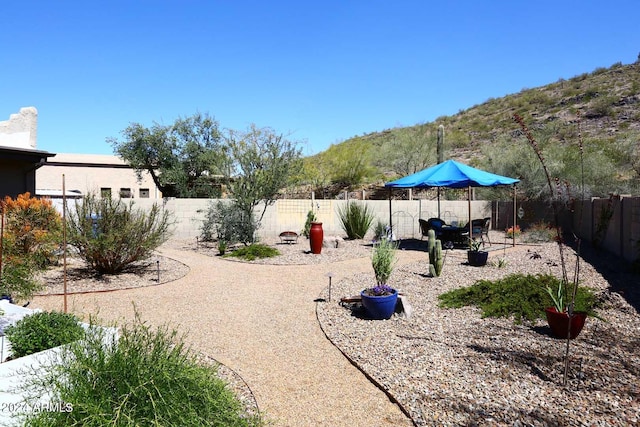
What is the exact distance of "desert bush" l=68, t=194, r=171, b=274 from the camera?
28.1 ft

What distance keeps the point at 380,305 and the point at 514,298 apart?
2.11 meters

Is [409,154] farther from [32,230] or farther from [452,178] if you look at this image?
[32,230]

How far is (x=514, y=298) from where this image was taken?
6.52 metres

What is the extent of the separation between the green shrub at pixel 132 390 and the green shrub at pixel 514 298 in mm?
4329

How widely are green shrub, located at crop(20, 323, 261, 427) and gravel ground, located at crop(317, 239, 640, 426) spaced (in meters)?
1.66

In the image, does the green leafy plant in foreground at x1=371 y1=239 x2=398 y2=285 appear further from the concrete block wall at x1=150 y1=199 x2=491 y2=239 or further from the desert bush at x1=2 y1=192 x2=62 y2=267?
the concrete block wall at x1=150 y1=199 x2=491 y2=239

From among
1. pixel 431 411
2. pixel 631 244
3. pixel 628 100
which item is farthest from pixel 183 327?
pixel 628 100

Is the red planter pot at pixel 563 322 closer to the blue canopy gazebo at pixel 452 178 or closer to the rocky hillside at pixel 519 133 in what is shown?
the blue canopy gazebo at pixel 452 178

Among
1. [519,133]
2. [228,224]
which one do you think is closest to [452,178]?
[228,224]

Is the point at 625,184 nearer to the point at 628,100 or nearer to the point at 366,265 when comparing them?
the point at 366,265

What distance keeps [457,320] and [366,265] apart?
4962 millimetres

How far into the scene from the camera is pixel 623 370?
4125 millimetres

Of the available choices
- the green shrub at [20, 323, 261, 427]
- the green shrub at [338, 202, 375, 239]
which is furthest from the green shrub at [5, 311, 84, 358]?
the green shrub at [338, 202, 375, 239]

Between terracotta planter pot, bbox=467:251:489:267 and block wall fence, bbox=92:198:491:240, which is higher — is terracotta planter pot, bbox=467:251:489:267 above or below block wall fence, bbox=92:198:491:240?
below
